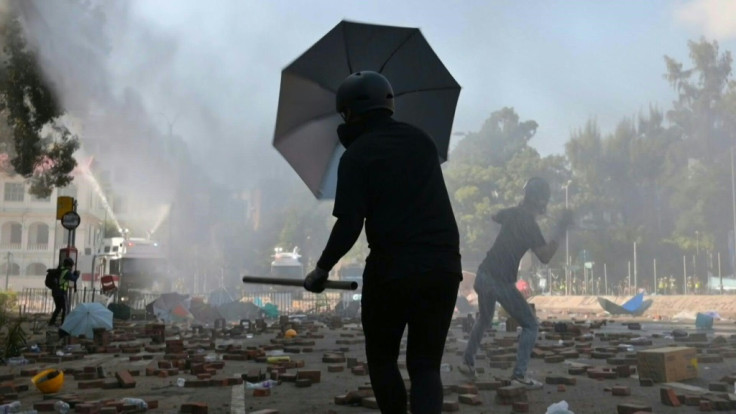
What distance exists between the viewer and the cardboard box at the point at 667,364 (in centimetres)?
725

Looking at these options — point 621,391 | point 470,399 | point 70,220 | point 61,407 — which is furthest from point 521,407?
point 70,220

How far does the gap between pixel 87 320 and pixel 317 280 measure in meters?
11.2

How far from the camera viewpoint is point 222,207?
42031 millimetres

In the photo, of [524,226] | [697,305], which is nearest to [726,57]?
[697,305]

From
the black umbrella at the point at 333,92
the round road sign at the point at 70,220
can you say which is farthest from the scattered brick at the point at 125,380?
the round road sign at the point at 70,220

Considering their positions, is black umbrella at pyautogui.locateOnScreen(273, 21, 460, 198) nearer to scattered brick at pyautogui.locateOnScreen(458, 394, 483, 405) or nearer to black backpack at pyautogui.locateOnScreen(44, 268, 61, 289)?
scattered brick at pyautogui.locateOnScreen(458, 394, 483, 405)

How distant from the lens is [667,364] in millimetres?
7250

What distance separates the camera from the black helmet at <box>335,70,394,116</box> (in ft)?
12.1

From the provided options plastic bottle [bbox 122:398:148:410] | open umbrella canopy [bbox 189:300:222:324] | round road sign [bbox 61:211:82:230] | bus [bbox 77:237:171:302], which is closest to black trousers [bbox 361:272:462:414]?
plastic bottle [bbox 122:398:148:410]

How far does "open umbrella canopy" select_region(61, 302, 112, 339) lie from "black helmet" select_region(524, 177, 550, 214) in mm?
8868

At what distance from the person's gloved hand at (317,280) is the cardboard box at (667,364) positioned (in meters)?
4.77

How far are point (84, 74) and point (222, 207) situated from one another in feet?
68.2

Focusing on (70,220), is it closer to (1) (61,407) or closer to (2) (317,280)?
(1) (61,407)

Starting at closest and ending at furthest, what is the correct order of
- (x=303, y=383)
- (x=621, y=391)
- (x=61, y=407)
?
(x=61, y=407)
(x=621, y=391)
(x=303, y=383)
